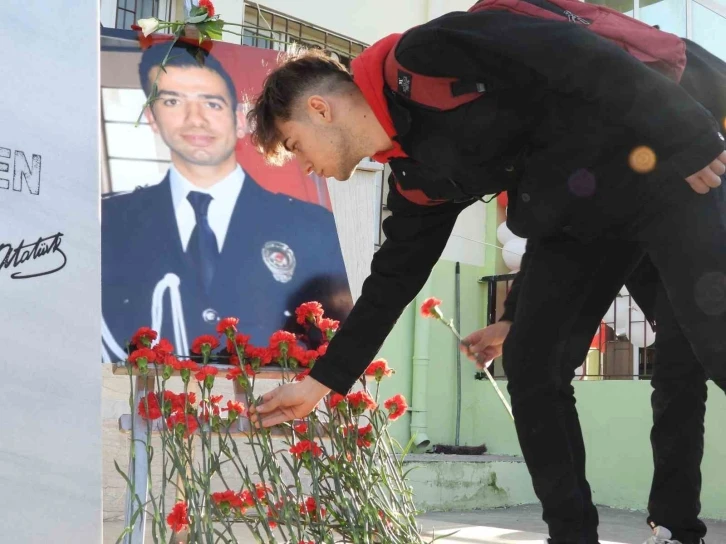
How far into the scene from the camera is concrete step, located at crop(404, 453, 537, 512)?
512cm

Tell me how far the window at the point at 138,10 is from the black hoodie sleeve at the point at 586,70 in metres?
4.14

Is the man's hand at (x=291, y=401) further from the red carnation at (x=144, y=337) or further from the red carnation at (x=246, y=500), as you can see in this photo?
the red carnation at (x=144, y=337)

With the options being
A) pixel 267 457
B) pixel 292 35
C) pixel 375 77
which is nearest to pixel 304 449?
pixel 267 457

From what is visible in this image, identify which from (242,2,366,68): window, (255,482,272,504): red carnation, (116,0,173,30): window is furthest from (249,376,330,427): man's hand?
(242,2,366,68): window

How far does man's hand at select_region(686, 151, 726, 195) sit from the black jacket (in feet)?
0.04

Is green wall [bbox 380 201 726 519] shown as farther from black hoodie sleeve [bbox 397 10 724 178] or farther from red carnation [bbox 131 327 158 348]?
red carnation [bbox 131 327 158 348]

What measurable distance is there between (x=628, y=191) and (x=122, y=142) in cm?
176

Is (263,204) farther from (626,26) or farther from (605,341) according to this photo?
(605,341)

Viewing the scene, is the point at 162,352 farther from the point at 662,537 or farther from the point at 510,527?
the point at 510,527

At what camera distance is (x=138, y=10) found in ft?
18.0

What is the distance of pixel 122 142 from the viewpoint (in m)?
2.84

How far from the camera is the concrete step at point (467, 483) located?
5.12 m

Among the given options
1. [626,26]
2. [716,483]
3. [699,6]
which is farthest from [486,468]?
[699,6]

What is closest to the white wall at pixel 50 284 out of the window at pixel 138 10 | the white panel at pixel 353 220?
the white panel at pixel 353 220
